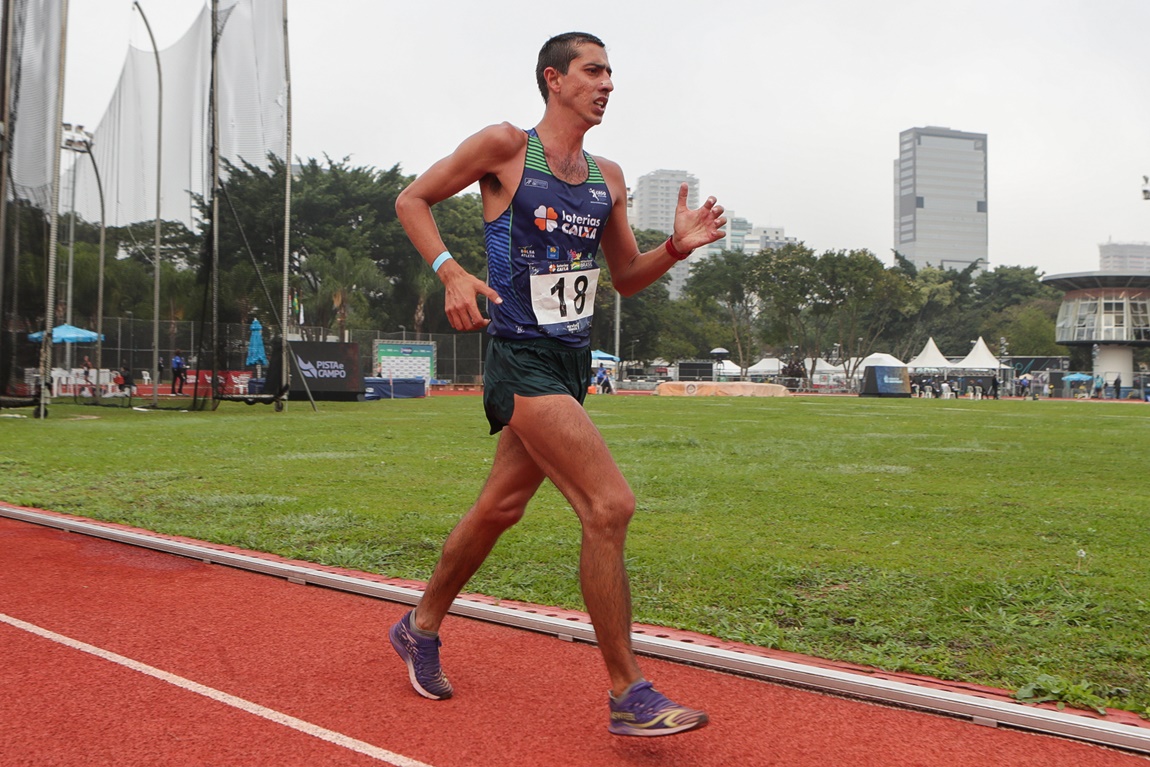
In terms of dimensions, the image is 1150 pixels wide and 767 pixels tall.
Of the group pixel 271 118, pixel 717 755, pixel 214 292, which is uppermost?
pixel 271 118

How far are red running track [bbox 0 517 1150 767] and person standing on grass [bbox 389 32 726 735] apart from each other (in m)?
0.26

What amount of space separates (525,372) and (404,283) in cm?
5670

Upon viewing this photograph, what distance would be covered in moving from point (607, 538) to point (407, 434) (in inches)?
518

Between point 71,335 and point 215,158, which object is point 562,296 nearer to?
point 215,158

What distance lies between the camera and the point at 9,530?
6.63 m

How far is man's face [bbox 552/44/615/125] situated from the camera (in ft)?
11.0

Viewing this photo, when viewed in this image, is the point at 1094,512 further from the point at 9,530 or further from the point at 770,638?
the point at 9,530

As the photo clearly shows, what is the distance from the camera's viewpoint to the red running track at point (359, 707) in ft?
9.47

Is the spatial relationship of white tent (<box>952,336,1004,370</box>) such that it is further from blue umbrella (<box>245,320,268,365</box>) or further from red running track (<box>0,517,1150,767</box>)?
red running track (<box>0,517,1150,767</box>)

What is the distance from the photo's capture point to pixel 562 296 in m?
3.30

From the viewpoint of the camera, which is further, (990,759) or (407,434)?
(407,434)

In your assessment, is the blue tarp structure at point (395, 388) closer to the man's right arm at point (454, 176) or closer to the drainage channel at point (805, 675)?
the drainage channel at point (805, 675)

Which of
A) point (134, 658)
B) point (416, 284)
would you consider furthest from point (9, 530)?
point (416, 284)

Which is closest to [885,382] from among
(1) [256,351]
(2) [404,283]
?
(2) [404,283]
